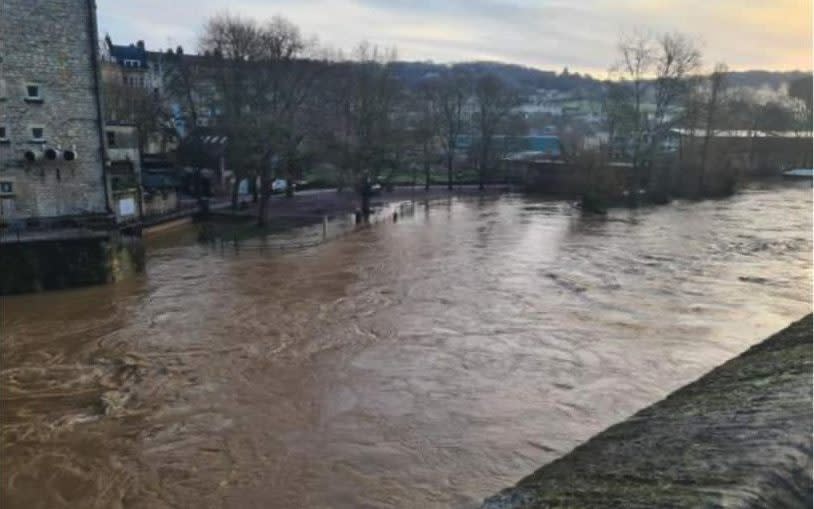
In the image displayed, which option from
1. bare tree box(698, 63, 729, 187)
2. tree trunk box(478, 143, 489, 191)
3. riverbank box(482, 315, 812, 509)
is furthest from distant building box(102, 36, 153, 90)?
riverbank box(482, 315, 812, 509)

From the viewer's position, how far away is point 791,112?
7506 cm

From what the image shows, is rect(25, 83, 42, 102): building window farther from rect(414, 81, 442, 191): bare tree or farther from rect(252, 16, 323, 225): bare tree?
rect(414, 81, 442, 191): bare tree

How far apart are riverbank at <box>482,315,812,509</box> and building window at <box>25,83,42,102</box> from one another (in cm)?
2091

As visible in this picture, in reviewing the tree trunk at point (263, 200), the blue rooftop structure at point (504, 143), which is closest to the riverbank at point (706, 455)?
the tree trunk at point (263, 200)

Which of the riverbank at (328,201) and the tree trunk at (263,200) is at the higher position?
the tree trunk at (263,200)

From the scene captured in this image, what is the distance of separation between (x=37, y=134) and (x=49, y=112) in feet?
2.67

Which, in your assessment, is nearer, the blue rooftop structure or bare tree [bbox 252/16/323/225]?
bare tree [bbox 252/16/323/225]

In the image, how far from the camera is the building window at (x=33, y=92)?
22375mm

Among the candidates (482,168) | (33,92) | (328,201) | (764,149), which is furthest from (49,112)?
(764,149)

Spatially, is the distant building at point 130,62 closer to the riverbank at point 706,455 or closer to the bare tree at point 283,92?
the bare tree at point 283,92

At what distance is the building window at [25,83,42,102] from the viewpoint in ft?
73.4

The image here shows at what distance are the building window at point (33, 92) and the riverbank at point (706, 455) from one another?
20.9 meters

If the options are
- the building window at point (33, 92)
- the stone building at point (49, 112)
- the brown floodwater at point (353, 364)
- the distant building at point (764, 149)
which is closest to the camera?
the brown floodwater at point (353, 364)

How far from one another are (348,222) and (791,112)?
6090 centimetres
